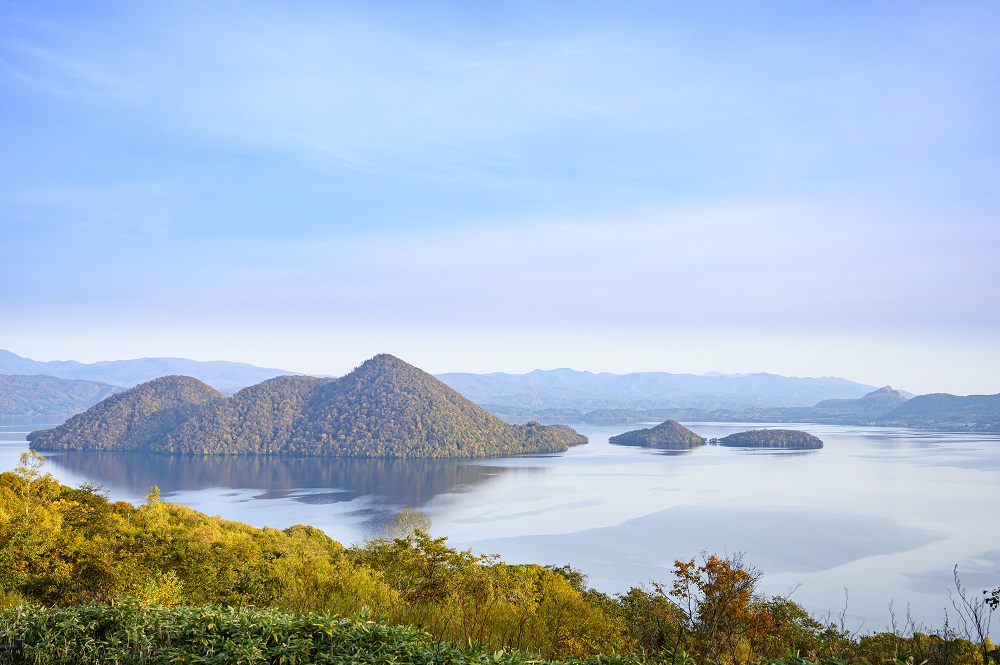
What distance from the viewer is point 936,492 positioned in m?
70.9

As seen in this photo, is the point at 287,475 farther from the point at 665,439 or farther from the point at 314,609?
the point at 314,609

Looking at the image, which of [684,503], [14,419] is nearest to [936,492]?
[684,503]

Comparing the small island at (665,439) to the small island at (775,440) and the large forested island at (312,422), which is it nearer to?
the small island at (775,440)

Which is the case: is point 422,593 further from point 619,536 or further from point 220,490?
point 220,490

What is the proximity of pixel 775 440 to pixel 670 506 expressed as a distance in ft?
251

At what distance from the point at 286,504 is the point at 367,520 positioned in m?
13.2

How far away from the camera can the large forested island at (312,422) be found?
11712 centimetres

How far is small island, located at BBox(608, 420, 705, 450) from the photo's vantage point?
438 ft

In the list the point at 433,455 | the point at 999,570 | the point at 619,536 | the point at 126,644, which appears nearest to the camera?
the point at 126,644

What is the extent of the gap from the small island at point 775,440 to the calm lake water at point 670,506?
7127 millimetres

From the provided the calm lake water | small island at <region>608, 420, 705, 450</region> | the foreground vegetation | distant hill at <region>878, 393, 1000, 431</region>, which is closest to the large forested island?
the calm lake water

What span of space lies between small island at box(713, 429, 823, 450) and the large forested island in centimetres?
3095

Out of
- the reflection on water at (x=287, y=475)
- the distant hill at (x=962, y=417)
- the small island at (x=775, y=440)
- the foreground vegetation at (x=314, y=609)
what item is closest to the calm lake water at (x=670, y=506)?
the reflection on water at (x=287, y=475)

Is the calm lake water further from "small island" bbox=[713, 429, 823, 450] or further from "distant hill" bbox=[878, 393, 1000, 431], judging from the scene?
"distant hill" bbox=[878, 393, 1000, 431]
